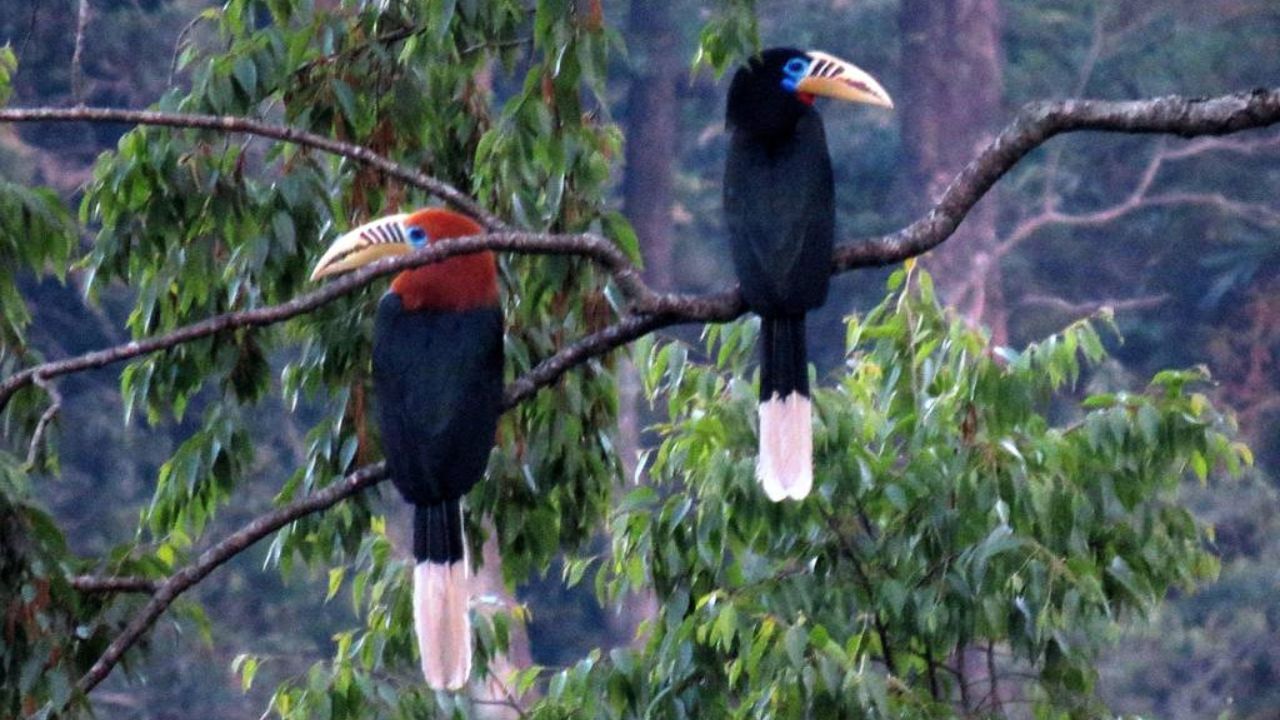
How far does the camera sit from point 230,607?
15.5 metres

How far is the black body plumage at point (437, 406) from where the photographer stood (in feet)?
14.1

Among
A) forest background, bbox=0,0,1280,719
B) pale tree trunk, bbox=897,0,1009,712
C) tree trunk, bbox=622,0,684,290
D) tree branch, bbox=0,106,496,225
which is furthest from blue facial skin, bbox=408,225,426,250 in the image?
tree trunk, bbox=622,0,684,290

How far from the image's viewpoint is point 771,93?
4.53 m

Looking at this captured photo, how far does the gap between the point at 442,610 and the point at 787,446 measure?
2.42 ft

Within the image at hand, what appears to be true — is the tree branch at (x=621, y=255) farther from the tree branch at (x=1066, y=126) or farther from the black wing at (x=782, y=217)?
the black wing at (x=782, y=217)

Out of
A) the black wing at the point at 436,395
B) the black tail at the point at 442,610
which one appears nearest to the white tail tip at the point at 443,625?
the black tail at the point at 442,610

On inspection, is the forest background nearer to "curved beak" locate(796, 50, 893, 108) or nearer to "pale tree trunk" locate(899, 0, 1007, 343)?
"pale tree trunk" locate(899, 0, 1007, 343)

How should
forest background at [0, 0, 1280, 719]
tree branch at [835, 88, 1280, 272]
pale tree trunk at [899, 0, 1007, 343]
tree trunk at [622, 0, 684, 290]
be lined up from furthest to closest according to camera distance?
tree trunk at [622, 0, 684, 290]
pale tree trunk at [899, 0, 1007, 343]
forest background at [0, 0, 1280, 719]
tree branch at [835, 88, 1280, 272]

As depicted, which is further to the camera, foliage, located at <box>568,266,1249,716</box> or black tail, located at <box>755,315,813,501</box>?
foliage, located at <box>568,266,1249,716</box>

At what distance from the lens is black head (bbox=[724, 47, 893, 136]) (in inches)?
174

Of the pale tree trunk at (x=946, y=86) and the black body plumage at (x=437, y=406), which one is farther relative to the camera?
the pale tree trunk at (x=946, y=86)

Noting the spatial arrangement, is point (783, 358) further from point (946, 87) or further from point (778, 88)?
point (946, 87)

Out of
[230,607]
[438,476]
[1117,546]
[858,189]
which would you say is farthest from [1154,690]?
[438,476]

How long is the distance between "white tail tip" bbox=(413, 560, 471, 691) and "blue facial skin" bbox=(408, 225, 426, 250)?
641 millimetres
